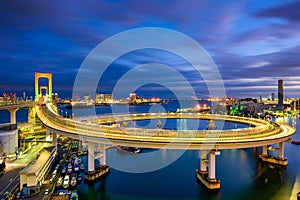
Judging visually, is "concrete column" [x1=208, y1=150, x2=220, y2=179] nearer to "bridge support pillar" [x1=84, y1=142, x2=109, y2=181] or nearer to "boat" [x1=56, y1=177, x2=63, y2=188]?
"bridge support pillar" [x1=84, y1=142, x2=109, y2=181]

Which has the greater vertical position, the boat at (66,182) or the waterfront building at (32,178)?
the waterfront building at (32,178)

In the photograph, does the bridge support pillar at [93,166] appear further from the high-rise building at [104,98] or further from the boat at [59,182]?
the high-rise building at [104,98]

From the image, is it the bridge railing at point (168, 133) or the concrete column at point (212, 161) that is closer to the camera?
the concrete column at point (212, 161)

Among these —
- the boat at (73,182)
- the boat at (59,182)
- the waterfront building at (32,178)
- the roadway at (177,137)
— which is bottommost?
the boat at (73,182)

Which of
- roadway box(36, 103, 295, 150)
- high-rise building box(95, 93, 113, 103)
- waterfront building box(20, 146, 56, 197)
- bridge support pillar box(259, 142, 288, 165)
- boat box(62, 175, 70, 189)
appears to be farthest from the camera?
high-rise building box(95, 93, 113, 103)

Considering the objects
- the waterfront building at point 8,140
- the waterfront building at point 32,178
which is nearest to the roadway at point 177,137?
the waterfront building at point 32,178

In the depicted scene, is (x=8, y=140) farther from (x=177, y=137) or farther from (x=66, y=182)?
(x=177, y=137)

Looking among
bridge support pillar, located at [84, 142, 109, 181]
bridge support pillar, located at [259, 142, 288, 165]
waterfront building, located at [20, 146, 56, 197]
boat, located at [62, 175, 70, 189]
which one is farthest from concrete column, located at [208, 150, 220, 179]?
waterfront building, located at [20, 146, 56, 197]

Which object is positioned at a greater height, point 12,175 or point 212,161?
point 212,161

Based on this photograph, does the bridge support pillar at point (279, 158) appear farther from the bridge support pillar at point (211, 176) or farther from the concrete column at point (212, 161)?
the concrete column at point (212, 161)

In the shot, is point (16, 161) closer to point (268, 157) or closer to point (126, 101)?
point (268, 157)

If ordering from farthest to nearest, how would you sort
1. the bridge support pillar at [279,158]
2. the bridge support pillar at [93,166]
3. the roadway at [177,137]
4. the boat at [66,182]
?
the bridge support pillar at [279,158]
the bridge support pillar at [93,166]
the boat at [66,182]
the roadway at [177,137]

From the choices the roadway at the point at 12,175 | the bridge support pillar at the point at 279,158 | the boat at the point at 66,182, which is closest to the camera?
the roadway at the point at 12,175

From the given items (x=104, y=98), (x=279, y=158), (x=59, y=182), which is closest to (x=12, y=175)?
(x=59, y=182)
